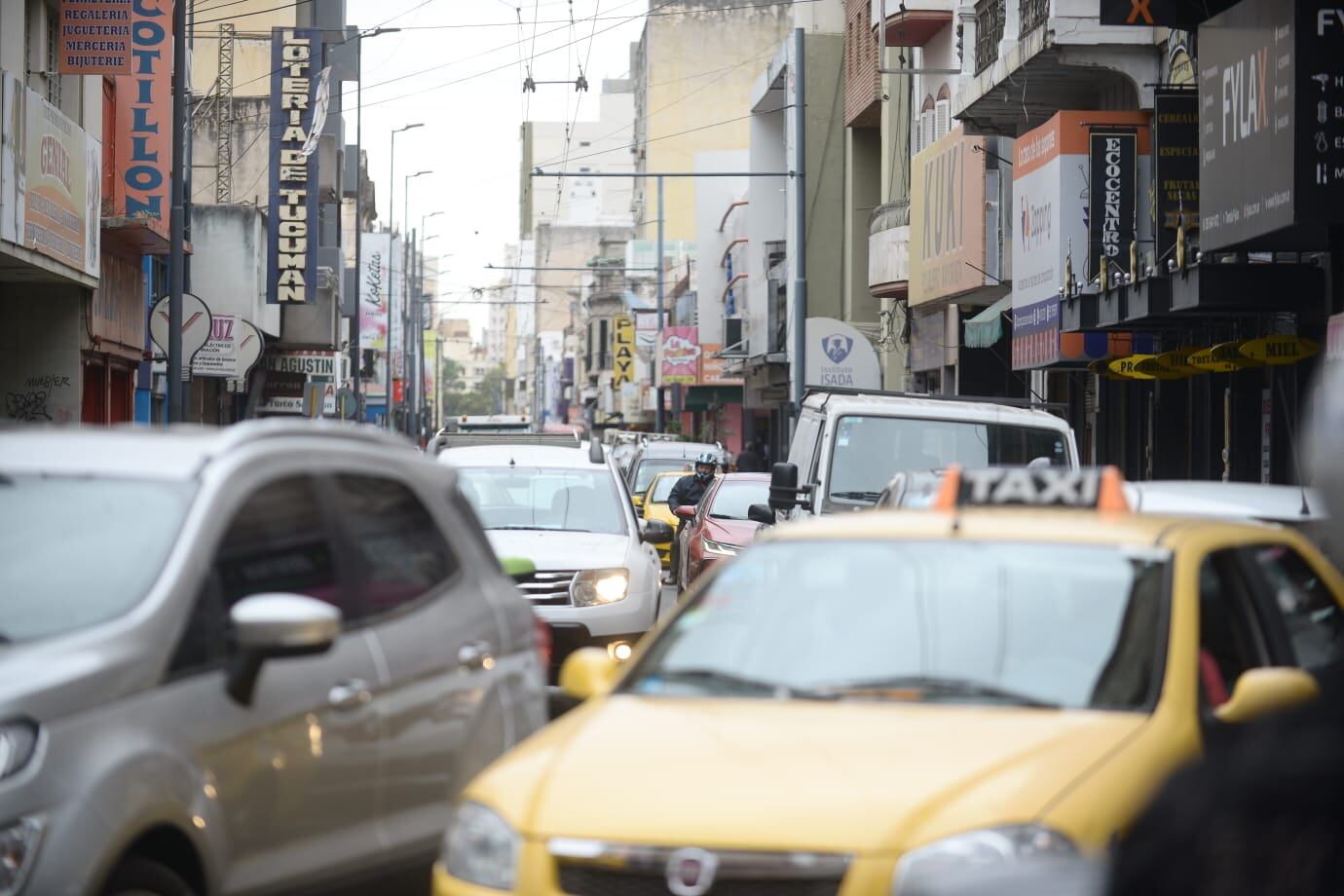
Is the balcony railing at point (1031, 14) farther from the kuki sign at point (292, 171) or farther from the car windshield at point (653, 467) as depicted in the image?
the kuki sign at point (292, 171)

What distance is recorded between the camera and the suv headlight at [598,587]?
487 inches

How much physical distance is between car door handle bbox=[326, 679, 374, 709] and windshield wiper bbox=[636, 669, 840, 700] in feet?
2.53

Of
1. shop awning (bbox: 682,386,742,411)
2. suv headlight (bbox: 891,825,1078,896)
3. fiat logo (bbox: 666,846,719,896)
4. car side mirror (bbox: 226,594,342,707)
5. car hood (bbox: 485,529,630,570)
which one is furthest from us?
shop awning (bbox: 682,386,742,411)

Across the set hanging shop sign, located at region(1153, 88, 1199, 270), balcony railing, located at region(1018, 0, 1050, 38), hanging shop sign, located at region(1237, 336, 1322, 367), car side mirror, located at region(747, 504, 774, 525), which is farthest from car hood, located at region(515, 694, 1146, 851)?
balcony railing, located at region(1018, 0, 1050, 38)

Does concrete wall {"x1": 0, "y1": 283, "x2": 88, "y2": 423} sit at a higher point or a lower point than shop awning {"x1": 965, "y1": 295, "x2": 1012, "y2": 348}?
lower

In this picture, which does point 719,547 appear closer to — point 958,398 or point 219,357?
point 958,398

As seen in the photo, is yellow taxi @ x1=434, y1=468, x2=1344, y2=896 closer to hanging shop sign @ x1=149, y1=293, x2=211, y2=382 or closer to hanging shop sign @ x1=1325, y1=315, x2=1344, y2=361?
hanging shop sign @ x1=1325, y1=315, x2=1344, y2=361

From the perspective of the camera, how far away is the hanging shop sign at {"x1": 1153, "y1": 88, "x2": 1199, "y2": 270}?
20594mm

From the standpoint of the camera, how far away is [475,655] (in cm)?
609

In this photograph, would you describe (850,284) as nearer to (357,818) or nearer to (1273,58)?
(1273,58)

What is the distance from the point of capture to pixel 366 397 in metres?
90.2

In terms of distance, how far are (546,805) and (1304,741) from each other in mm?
3011

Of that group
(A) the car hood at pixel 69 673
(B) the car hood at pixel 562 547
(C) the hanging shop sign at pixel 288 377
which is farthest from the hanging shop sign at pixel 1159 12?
→ (C) the hanging shop sign at pixel 288 377

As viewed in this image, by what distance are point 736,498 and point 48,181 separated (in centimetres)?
769
